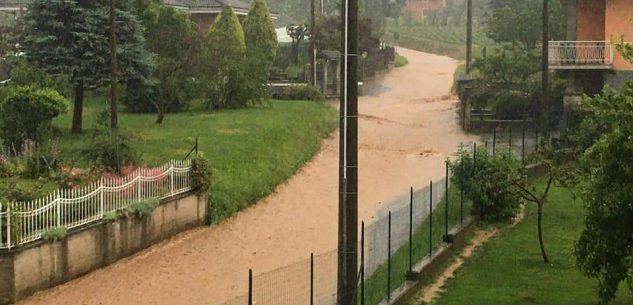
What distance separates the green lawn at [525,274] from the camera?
54.4 feet

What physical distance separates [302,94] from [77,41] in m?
18.4

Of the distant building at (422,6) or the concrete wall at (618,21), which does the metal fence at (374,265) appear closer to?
the concrete wall at (618,21)

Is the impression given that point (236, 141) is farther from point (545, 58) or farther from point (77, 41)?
point (545, 58)

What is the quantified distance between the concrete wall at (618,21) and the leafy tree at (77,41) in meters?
Result: 16.9

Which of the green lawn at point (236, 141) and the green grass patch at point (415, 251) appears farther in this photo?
the green lawn at point (236, 141)

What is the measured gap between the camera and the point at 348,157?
13.8 metres

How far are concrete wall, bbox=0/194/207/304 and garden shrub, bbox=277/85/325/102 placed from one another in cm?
2478

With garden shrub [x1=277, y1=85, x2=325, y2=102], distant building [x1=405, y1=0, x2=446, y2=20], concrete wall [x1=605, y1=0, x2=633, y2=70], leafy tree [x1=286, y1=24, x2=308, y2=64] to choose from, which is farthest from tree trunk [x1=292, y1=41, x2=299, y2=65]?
distant building [x1=405, y1=0, x2=446, y2=20]

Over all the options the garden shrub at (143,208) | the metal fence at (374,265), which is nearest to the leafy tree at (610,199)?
the metal fence at (374,265)

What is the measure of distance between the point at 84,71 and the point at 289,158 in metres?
7.17

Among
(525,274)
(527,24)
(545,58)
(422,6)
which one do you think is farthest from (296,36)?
(422,6)

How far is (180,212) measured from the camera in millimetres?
22531

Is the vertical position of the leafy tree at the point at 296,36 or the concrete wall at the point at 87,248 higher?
the leafy tree at the point at 296,36

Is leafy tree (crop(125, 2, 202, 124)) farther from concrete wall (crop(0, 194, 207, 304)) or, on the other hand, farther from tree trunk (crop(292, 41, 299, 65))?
tree trunk (crop(292, 41, 299, 65))
